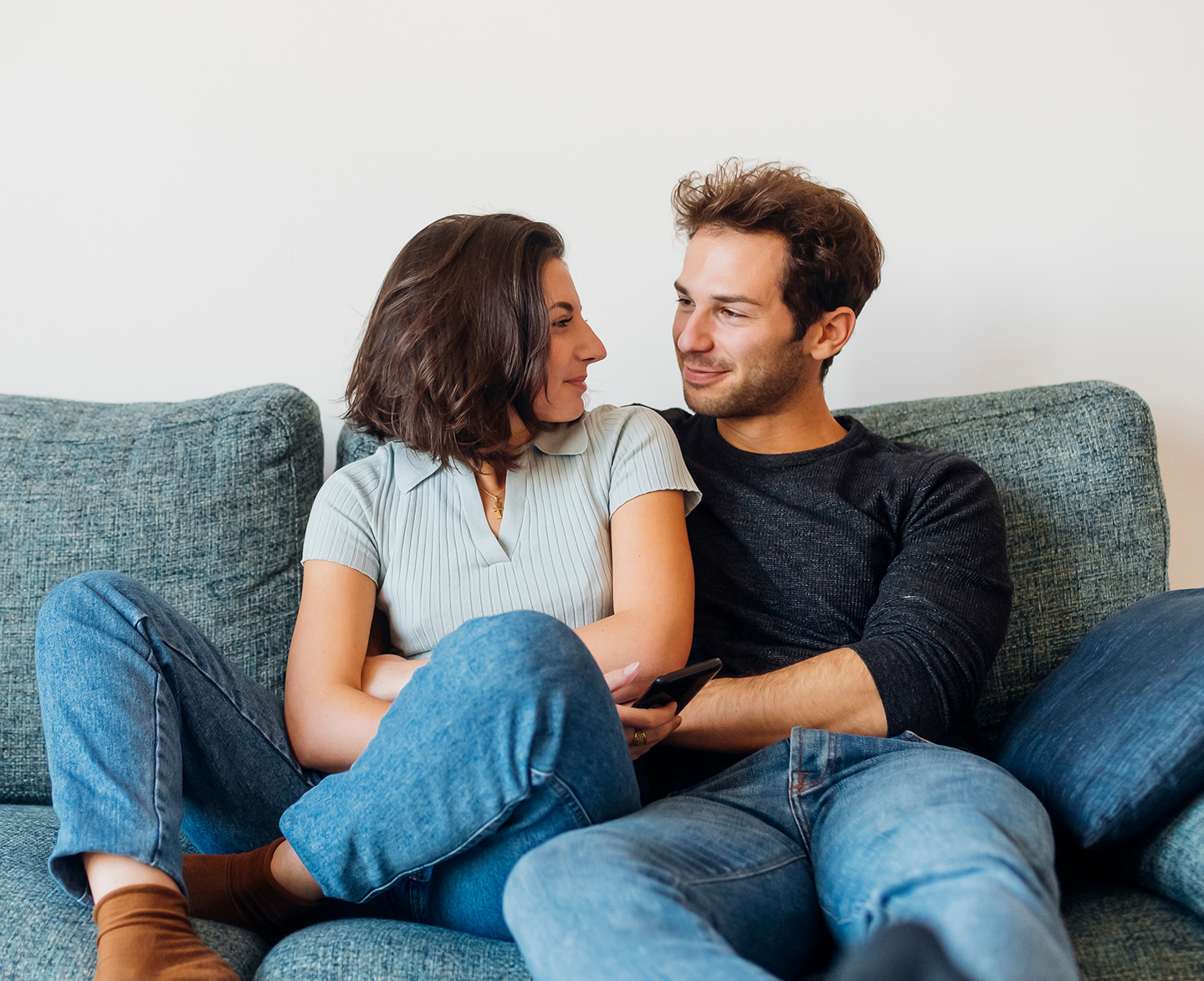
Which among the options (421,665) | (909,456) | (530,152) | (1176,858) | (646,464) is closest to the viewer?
(1176,858)

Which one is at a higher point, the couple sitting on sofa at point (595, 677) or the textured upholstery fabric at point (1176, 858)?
the couple sitting on sofa at point (595, 677)

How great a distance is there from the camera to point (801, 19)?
180 cm

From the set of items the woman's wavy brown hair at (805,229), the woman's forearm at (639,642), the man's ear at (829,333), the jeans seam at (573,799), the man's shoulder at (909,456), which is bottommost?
the jeans seam at (573,799)

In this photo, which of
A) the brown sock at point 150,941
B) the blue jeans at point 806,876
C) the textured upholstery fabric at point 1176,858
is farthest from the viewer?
the textured upholstery fabric at point 1176,858

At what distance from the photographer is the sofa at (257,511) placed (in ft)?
4.69

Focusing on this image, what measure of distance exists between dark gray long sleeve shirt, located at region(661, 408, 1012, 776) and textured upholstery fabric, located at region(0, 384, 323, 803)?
67 cm

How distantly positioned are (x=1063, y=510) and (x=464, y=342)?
98cm

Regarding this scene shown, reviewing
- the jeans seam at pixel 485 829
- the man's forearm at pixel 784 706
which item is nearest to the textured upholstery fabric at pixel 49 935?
the jeans seam at pixel 485 829

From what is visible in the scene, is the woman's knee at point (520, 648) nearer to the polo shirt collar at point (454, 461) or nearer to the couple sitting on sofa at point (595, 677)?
the couple sitting on sofa at point (595, 677)

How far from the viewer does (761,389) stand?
1464mm

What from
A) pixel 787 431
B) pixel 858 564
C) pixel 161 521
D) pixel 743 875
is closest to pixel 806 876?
pixel 743 875

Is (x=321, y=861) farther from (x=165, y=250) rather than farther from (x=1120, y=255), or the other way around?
(x=1120, y=255)

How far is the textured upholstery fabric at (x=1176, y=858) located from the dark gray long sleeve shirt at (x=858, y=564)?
253mm

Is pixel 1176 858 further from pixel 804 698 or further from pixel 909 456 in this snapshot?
pixel 909 456
